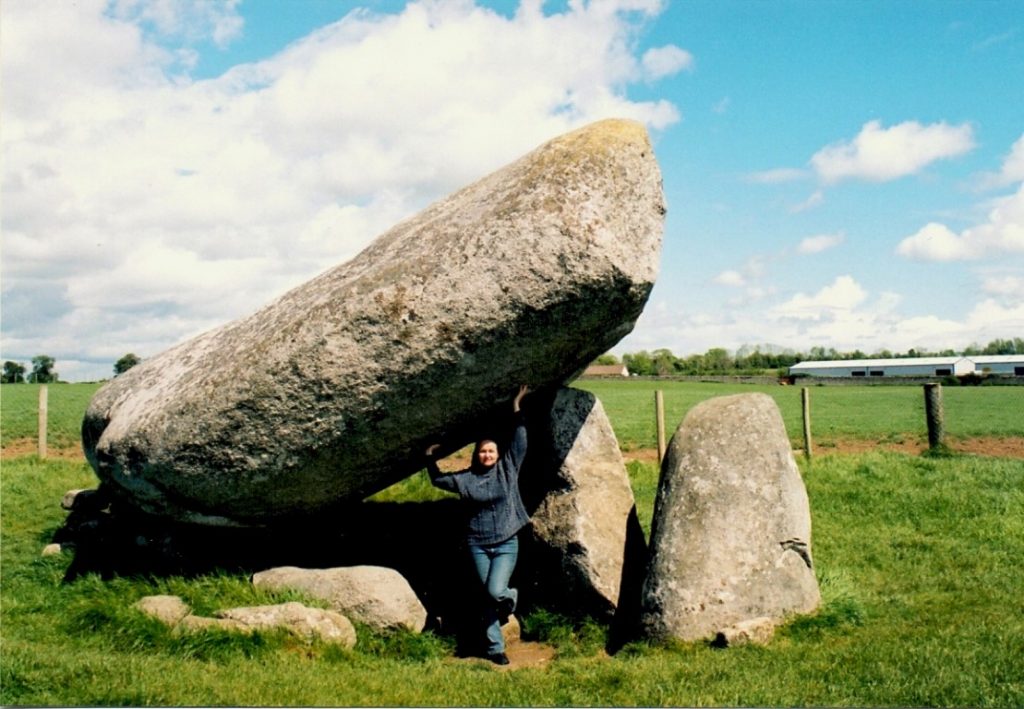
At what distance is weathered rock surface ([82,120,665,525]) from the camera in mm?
7055

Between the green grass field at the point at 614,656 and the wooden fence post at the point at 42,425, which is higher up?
the wooden fence post at the point at 42,425

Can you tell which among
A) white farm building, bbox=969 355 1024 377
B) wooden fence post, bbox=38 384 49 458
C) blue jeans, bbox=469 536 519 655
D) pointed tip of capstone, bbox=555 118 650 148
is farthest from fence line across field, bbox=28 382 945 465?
white farm building, bbox=969 355 1024 377

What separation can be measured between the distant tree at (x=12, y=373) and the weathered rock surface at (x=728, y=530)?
70.2 meters

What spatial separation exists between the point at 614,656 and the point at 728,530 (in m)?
1.53

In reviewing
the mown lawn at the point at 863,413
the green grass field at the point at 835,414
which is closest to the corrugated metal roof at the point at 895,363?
the mown lawn at the point at 863,413

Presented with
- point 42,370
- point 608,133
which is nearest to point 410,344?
point 608,133

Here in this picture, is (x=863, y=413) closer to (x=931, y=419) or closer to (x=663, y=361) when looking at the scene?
(x=931, y=419)

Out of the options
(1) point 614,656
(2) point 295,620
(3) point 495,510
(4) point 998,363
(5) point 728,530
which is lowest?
(1) point 614,656

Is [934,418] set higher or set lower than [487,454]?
lower

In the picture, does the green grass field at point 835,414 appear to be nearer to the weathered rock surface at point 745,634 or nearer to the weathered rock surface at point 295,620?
the weathered rock surface at point 745,634

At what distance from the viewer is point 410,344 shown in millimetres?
7309

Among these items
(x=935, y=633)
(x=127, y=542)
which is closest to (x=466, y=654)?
(x=935, y=633)

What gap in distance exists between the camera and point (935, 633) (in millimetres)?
7297

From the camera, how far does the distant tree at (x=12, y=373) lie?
222 ft
